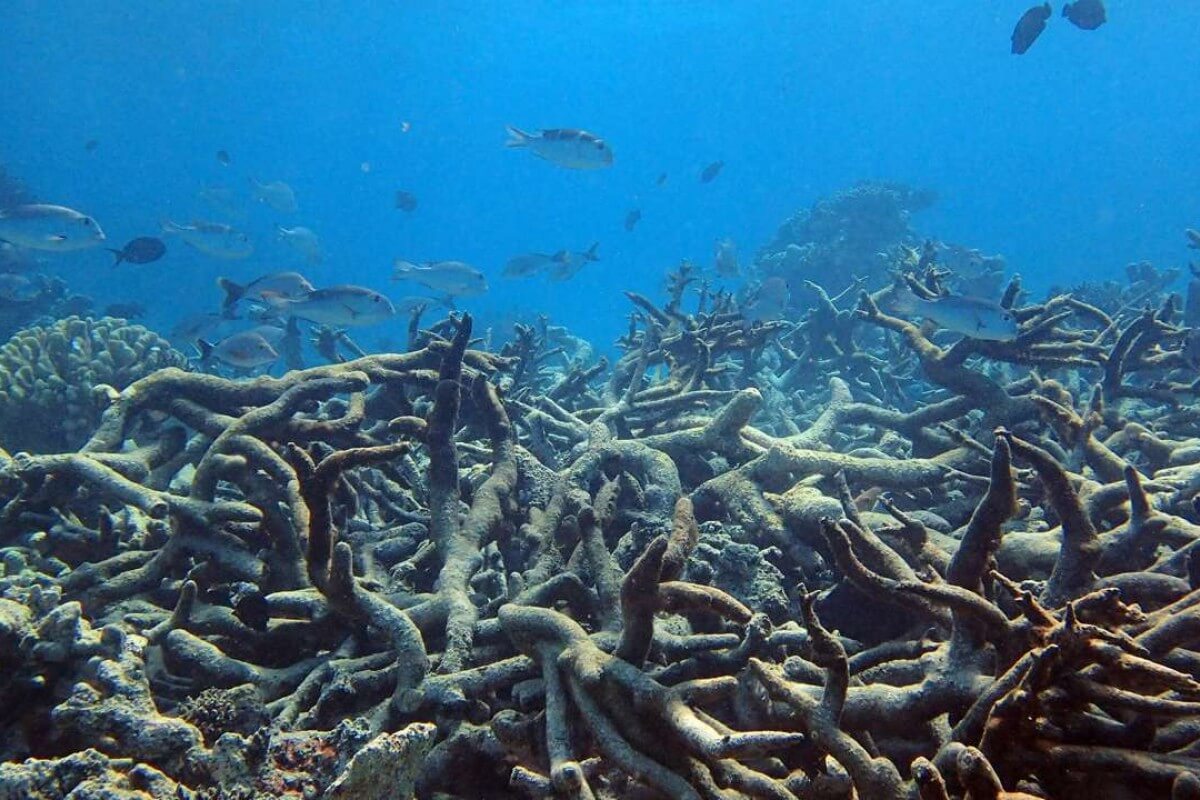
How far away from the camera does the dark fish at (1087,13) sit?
36.0ft

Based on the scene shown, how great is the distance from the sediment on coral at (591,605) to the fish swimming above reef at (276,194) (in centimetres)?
1499

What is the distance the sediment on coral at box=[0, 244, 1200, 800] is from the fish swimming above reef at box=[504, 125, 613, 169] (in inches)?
205

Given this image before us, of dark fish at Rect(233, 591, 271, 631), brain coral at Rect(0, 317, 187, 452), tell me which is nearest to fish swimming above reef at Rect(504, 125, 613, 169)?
brain coral at Rect(0, 317, 187, 452)

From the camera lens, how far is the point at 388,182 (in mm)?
131625

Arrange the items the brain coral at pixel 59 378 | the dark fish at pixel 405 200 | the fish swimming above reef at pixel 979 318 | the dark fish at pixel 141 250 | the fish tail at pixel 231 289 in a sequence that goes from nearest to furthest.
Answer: the fish swimming above reef at pixel 979 318 → the brain coral at pixel 59 378 → the fish tail at pixel 231 289 → the dark fish at pixel 141 250 → the dark fish at pixel 405 200

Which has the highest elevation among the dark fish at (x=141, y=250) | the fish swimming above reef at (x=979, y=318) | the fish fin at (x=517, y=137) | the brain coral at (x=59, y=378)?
the fish fin at (x=517, y=137)

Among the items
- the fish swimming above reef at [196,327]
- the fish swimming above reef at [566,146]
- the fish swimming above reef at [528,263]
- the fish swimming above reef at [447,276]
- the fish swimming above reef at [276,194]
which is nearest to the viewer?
the fish swimming above reef at [566,146]

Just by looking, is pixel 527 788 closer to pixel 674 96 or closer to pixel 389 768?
pixel 389 768

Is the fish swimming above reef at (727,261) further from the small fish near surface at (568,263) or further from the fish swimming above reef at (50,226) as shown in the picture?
the fish swimming above reef at (50,226)

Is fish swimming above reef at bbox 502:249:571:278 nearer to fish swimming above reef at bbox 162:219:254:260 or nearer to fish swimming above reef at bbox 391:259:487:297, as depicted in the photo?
fish swimming above reef at bbox 391:259:487:297

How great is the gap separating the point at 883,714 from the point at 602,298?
97.5 m

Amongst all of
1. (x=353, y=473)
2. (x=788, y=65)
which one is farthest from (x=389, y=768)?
(x=788, y=65)

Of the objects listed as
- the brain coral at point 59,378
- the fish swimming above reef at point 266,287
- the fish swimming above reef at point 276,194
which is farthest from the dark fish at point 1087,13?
the fish swimming above reef at point 276,194

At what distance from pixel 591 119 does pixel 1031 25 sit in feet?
481
